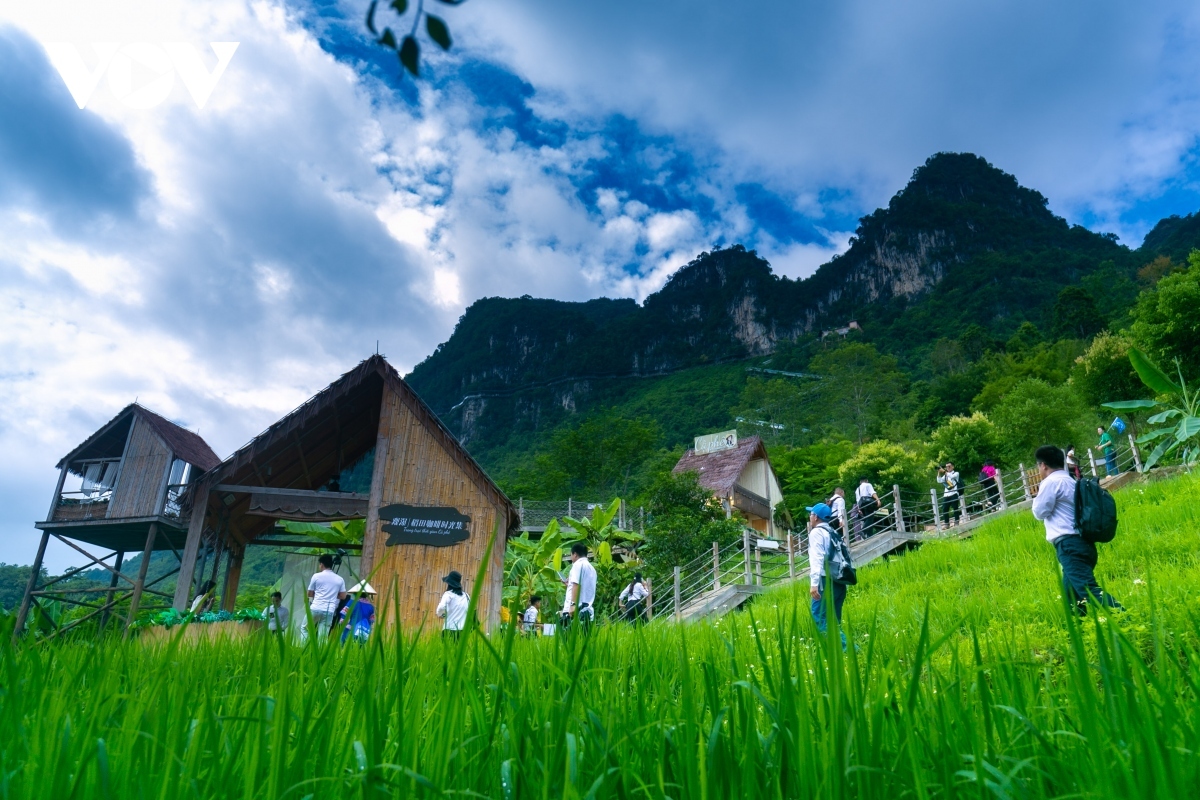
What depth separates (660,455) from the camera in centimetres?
5075

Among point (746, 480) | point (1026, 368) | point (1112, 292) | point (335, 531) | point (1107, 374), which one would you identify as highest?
point (1112, 292)

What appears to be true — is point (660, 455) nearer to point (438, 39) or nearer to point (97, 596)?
point (97, 596)

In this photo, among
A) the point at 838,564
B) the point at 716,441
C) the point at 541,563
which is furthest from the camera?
the point at 716,441

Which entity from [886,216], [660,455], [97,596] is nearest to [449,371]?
[886,216]

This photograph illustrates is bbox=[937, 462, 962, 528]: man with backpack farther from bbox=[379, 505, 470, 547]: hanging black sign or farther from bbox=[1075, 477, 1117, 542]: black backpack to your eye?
bbox=[1075, 477, 1117, 542]: black backpack

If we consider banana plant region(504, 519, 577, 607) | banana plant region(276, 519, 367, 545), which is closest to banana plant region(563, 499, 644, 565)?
banana plant region(504, 519, 577, 607)

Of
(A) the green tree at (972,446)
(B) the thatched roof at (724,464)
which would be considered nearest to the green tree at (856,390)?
(B) the thatched roof at (724,464)

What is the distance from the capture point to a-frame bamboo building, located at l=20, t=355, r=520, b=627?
1224cm

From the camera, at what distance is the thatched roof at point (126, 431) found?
55.8 ft

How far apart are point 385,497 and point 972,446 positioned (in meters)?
23.9

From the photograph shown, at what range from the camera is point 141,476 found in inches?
655

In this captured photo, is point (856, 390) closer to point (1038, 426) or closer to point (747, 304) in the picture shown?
point (1038, 426)

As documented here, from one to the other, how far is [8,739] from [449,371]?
6357 inches

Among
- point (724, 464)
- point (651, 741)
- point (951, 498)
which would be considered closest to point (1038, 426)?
point (951, 498)
